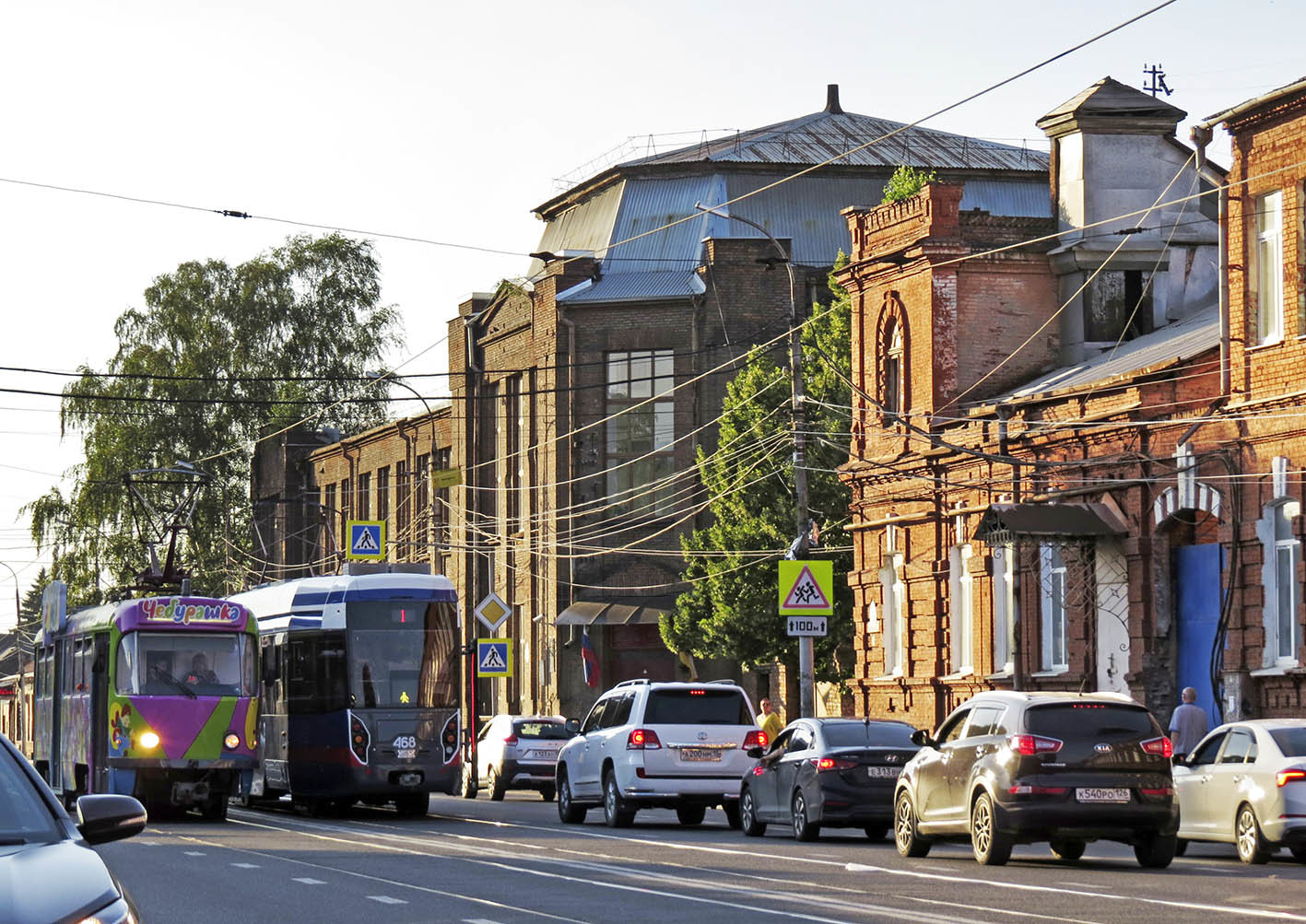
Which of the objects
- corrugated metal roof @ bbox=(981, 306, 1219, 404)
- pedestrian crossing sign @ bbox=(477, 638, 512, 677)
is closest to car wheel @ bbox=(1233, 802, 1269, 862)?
corrugated metal roof @ bbox=(981, 306, 1219, 404)

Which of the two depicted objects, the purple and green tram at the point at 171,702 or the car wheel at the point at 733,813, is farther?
the purple and green tram at the point at 171,702

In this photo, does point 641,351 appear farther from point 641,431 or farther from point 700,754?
point 700,754

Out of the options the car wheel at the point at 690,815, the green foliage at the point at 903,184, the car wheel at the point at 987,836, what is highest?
the green foliage at the point at 903,184

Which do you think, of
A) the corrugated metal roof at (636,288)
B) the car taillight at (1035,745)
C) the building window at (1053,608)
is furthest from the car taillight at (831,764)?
the corrugated metal roof at (636,288)

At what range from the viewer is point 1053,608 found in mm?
Result: 34906

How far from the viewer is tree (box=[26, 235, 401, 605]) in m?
72.0

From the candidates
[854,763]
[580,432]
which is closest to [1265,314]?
[854,763]

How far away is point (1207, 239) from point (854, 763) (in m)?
18.9

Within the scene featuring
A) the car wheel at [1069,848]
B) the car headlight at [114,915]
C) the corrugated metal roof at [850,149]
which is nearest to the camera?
the car headlight at [114,915]

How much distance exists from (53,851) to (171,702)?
22.4m

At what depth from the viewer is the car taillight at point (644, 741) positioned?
26.6 m

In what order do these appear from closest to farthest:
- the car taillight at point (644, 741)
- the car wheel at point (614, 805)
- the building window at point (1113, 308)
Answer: the car taillight at point (644, 741) < the car wheel at point (614, 805) < the building window at point (1113, 308)

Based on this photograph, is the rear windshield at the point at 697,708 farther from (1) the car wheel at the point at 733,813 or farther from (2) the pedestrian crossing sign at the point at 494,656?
(2) the pedestrian crossing sign at the point at 494,656

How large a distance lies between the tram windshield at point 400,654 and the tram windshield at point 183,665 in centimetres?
156
